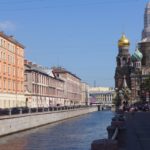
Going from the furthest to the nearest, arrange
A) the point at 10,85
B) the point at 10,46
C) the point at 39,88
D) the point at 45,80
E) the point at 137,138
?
the point at 45,80 < the point at 39,88 < the point at 10,46 < the point at 10,85 < the point at 137,138

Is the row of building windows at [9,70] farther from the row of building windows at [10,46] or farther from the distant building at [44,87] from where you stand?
the distant building at [44,87]

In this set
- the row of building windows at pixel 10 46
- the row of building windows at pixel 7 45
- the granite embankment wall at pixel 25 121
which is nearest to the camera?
the granite embankment wall at pixel 25 121

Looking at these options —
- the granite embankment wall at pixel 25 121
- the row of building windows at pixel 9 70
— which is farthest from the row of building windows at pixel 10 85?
the granite embankment wall at pixel 25 121

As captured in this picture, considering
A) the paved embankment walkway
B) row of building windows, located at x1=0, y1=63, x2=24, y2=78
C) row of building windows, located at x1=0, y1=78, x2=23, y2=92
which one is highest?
row of building windows, located at x1=0, y1=63, x2=24, y2=78

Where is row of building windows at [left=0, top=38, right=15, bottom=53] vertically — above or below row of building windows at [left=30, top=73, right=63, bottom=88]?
above

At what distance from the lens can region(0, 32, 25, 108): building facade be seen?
89.5 metres

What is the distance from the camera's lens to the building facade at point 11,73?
89.5m

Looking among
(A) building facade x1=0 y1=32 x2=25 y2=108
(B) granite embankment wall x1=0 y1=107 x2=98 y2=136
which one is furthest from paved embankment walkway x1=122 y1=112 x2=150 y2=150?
(A) building facade x1=0 y1=32 x2=25 y2=108

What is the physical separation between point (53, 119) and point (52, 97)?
56.5m

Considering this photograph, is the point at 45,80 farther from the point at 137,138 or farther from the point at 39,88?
the point at 137,138

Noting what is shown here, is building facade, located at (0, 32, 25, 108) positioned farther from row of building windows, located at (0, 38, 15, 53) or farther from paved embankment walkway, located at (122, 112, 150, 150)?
paved embankment walkway, located at (122, 112, 150, 150)

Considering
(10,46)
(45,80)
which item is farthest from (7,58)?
(45,80)

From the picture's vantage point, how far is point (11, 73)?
313 ft

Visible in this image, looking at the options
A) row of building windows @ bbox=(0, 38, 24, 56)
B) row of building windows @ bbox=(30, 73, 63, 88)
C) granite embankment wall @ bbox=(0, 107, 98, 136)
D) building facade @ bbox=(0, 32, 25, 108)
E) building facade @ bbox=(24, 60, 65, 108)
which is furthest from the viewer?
row of building windows @ bbox=(30, 73, 63, 88)
